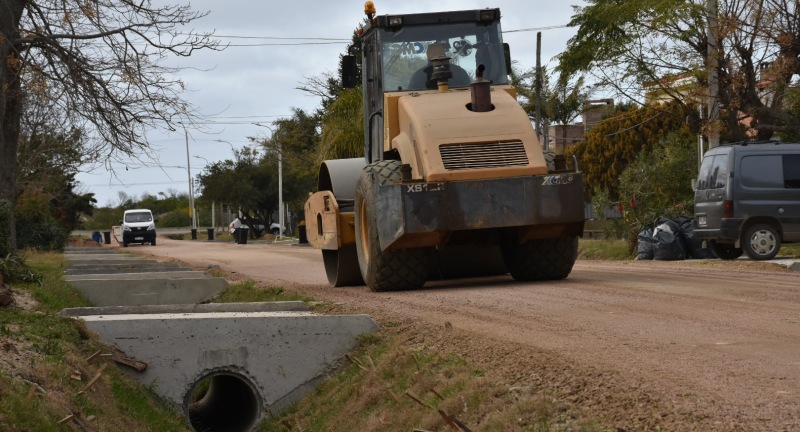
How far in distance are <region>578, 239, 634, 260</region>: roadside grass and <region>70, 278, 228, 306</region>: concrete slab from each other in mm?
12175

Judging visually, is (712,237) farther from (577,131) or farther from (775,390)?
(577,131)

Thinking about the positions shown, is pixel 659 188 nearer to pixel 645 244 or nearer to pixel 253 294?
pixel 645 244

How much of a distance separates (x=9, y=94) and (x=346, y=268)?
9.41 meters

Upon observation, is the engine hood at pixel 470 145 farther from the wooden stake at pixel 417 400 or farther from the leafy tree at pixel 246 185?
the leafy tree at pixel 246 185

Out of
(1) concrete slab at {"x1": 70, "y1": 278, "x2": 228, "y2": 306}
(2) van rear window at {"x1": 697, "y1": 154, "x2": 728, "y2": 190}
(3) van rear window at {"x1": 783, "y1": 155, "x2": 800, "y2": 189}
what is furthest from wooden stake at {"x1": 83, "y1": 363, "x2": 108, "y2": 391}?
(3) van rear window at {"x1": 783, "y1": 155, "x2": 800, "y2": 189}

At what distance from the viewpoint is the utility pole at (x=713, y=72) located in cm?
2552

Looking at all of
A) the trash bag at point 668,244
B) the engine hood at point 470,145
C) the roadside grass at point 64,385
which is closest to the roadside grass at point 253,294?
the engine hood at point 470,145

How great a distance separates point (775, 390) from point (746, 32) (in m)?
20.0

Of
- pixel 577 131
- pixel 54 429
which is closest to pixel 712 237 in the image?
pixel 54 429

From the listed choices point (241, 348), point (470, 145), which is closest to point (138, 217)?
point (470, 145)

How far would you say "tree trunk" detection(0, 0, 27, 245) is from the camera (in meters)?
20.1

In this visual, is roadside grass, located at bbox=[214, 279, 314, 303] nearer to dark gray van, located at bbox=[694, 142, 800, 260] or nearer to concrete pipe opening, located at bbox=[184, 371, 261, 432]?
concrete pipe opening, located at bbox=[184, 371, 261, 432]

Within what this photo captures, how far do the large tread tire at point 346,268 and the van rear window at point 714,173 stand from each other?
7.58 m

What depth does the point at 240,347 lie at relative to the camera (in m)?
11.1
